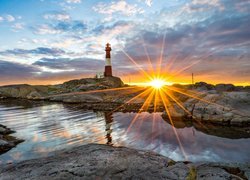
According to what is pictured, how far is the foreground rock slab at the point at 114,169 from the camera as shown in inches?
235

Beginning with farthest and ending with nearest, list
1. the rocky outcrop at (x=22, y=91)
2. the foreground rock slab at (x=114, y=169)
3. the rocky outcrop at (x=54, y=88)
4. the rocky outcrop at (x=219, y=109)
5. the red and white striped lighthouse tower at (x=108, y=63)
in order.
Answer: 1. the red and white striped lighthouse tower at (x=108, y=63)
2. the rocky outcrop at (x=22, y=91)
3. the rocky outcrop at (x=54, y=88)
4. the rocky outcrop at (x=219, y=109)
5. the foreground rock slab at (x=114, y=169)

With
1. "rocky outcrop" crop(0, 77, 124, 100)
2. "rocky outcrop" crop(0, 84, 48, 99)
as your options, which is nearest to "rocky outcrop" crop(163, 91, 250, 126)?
"rocky outcrop" crop(0, 77, 124, 100)

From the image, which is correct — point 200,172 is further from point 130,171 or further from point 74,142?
Result: point 74,142

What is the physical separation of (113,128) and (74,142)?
4966 millimetres

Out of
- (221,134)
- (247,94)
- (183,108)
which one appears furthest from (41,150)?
(247,94)

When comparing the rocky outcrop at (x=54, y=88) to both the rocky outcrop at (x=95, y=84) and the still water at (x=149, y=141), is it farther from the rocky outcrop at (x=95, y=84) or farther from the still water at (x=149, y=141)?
the still water at (x=149, y=141)

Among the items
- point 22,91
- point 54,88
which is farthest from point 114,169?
point 22,91

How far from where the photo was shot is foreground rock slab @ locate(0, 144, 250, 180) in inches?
235

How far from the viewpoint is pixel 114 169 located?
6.32m

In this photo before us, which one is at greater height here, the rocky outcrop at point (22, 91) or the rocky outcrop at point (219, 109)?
the rocky outcrop at point (22, 91)

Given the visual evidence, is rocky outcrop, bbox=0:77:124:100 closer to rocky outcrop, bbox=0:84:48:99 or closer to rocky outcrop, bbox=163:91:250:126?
rocky outcrop, bbox=0:84:48:99

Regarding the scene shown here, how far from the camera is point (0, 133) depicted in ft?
55.0

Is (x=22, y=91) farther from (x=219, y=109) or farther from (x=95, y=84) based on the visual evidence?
(x=219, y=109)

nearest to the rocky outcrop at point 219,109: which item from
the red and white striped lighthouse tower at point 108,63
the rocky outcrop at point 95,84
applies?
the rocky outcrop at point 95,84
